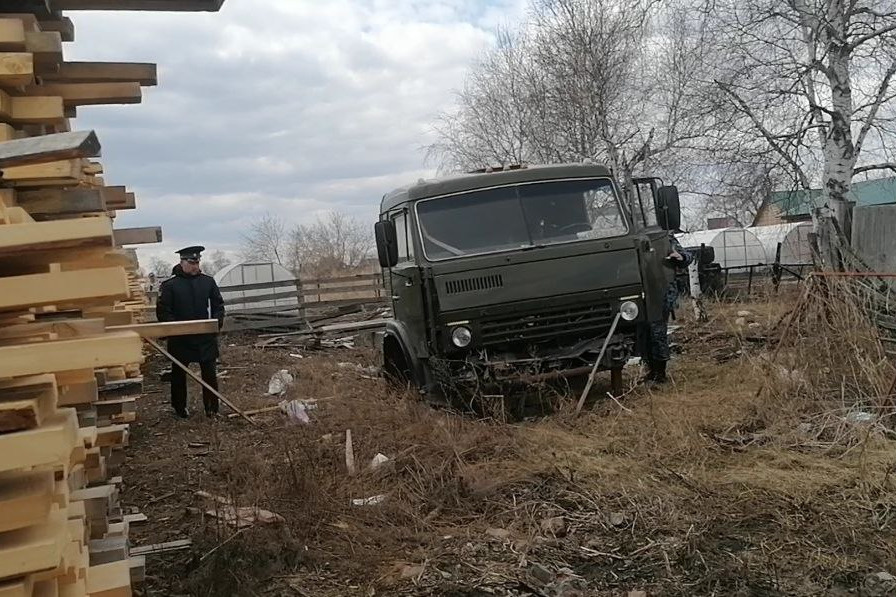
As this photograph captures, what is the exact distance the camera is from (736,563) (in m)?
3.74

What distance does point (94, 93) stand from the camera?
4.31 m

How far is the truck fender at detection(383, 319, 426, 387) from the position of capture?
7359 millimetres

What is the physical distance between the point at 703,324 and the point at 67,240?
40.8 ft

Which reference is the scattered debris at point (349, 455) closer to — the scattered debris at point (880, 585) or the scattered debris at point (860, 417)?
the scattered debris at point (880, 585)

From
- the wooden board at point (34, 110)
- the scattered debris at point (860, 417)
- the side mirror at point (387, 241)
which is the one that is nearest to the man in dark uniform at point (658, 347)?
the scattered debris at point (860, 417)

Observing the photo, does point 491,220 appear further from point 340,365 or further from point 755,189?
point 755,189

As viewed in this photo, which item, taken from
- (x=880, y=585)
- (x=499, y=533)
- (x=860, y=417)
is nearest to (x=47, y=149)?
(x=499, y=533)

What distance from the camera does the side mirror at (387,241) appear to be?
7.54 metres

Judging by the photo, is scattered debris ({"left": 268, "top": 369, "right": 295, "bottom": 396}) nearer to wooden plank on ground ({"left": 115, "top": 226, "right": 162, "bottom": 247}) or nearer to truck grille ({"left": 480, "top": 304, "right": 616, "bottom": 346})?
wooden plank on ground ({"left": 115, "top": 226, "right": 162, "bottom": 247})

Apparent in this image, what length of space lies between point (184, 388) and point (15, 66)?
624 centimetres

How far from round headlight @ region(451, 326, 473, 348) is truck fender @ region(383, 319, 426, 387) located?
2.10 ft

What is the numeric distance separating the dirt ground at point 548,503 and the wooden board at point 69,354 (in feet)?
6.18

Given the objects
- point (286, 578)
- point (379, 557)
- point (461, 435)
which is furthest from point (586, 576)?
point (461, 435)

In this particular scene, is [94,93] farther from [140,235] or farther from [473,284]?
[473,284]
